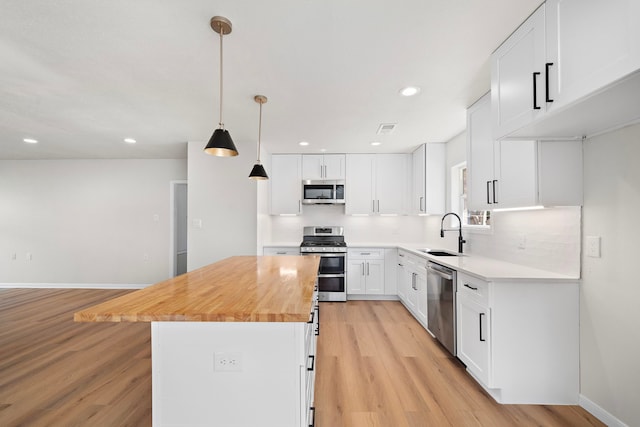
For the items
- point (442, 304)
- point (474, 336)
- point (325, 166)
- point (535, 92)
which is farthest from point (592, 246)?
point (325, 166)

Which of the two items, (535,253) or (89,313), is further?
(535,253)

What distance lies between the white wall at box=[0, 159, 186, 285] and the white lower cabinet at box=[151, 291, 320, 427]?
14.6 feet

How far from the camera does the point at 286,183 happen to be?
14.8 feet

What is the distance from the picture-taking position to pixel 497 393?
1909 millimetres

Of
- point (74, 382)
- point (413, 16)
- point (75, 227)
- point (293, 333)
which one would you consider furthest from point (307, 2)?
point (75, 227)

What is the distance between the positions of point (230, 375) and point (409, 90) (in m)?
2.44

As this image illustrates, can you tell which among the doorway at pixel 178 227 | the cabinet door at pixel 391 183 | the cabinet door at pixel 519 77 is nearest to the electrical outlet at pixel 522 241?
the cabinet door at pixel 519 77

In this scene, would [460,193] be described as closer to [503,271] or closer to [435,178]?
[435,178]

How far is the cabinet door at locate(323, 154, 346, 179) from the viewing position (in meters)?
4.50

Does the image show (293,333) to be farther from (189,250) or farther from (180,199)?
(180,199)

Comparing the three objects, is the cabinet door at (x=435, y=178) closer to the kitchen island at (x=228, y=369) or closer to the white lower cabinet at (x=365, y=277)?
the white lower cabinet at (x=365, y=277)

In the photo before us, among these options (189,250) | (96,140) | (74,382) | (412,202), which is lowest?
(74,382)

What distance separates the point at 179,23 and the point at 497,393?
3261mm

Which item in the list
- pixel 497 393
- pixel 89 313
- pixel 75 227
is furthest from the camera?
pixel 75 227
